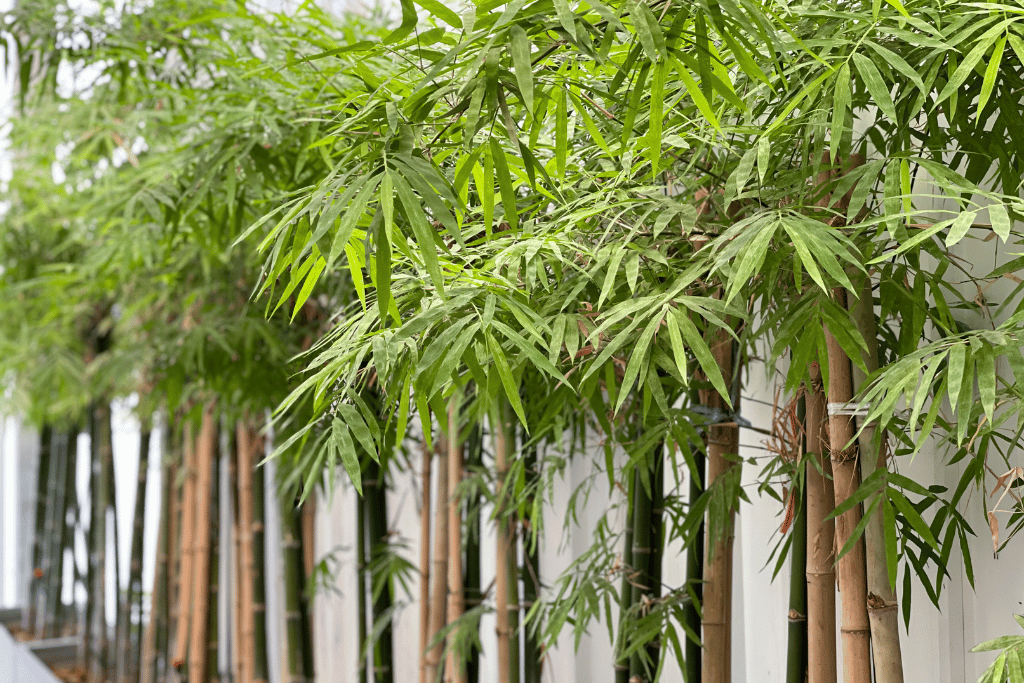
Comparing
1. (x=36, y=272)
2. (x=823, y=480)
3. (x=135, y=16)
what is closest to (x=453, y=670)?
(x=823, y=480)

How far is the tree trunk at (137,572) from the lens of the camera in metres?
3.99

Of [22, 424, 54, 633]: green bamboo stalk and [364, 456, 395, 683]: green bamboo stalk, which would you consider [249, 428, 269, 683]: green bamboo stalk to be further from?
[22, 424, 54, 633]: green bamboo stalk

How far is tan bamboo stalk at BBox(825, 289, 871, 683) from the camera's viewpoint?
1105 millimetres

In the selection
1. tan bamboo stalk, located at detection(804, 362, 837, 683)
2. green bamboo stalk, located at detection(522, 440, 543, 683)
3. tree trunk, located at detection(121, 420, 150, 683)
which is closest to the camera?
tan bamboo stalk, located at detection(804, 362, 837, 683)

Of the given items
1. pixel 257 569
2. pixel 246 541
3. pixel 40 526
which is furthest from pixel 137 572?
pixel 40 526

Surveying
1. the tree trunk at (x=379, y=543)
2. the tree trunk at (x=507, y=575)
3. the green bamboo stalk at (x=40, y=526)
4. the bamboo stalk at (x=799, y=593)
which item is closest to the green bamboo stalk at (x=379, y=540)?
the tree trunk at (x=379, y=543)

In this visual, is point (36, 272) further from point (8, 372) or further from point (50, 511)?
point (50, 511)

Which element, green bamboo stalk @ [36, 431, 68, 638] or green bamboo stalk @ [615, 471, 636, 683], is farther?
green bamboo stalk @ [36, 431, 68, 638]

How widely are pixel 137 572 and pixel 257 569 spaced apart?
4.65ft

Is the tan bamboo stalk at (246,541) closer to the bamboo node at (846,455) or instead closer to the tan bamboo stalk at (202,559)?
the tan bamboo stalk at (202,559)

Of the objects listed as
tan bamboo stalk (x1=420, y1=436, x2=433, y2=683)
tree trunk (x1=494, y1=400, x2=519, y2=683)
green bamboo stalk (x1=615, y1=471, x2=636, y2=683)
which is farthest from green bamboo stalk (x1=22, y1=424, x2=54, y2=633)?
green bamboo stalk (x1=615, y1=471, x2=636, y2=683)

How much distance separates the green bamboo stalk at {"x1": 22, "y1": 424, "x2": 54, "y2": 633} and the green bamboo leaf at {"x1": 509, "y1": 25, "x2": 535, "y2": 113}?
5022mm

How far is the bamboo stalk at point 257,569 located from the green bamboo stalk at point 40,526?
2718mm

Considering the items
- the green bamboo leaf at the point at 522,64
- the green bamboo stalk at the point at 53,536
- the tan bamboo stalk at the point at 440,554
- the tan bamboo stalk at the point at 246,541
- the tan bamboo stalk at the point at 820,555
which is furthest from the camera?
the green bamboo stalk at the point at 53,536
